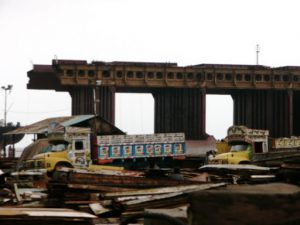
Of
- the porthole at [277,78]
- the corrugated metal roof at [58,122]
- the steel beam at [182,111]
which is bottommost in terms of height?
the corrugated metal roof at [58,122]

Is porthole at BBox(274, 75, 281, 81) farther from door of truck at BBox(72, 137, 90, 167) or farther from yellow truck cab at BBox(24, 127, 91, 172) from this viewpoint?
door of truck at BBox(72, 137, 90, 167)

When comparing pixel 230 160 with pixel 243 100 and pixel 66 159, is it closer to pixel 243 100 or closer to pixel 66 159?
pixel 66 159

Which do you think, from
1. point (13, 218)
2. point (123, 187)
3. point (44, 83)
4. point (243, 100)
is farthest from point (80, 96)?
point (13, 218)

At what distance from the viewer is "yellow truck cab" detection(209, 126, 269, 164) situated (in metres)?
32.8

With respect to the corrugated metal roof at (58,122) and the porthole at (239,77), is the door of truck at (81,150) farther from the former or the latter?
the porthole at (239,77)

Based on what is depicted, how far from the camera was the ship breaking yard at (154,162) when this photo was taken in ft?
19.9

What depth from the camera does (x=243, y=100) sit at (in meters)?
86.1

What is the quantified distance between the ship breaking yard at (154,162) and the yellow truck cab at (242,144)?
0.21 feet

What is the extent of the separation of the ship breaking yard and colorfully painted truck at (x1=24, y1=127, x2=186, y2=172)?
0.07m

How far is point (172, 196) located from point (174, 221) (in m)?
6.88

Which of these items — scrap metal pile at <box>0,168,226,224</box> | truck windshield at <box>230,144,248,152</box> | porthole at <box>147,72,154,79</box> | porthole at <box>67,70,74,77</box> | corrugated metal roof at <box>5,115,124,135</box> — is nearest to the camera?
scrap metal pile at <box>0,168,226,224</box>

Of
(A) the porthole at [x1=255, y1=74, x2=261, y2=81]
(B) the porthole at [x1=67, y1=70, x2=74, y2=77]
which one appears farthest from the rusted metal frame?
(B) the porthole at [x1=67, y1=70, x2=74, y2=77]

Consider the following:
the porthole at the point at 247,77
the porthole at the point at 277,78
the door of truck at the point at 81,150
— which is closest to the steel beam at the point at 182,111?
the porthole at the point at 247,77

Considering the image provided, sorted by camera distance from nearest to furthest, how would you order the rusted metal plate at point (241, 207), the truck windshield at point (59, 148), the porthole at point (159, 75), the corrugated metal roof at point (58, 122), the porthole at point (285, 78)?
1. the rusted metal plate at point (241, 207)
2. the truck windshield at point (59, 148)
3. the corrugated metal roof at point (58, 122)
4. the porthole at point (159, 75)
5. the porthole at point (285, 78)
